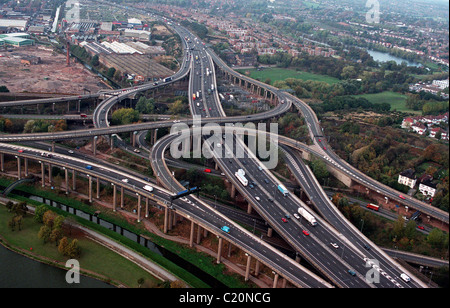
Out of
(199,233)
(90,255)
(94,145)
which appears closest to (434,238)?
(199,233)

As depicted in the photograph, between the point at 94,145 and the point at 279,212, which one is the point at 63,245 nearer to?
the point at 279,212

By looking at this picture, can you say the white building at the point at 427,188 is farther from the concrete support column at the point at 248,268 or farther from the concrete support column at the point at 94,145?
the concrete support column at the point at 94,145

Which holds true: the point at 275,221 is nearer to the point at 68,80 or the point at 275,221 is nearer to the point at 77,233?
the point at 77,233

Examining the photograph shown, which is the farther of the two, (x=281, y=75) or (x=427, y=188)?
(x=281, y=75)

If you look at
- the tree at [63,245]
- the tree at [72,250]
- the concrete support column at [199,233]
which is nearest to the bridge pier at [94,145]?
the tree at [63,245]

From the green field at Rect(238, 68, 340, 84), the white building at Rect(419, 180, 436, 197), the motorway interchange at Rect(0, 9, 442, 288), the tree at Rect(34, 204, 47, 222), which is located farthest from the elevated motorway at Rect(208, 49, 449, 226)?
the tree at Rect(34, 204, 47, 222)

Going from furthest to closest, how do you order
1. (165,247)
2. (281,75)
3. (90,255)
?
1. (281,75)
2. (165,247)
3. (90,255)
